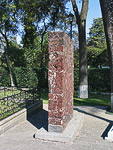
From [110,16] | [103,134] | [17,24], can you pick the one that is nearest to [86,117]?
[103,134]

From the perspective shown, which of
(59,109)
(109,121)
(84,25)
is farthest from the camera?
(84,25)

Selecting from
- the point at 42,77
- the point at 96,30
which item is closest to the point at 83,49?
the point at 42,77

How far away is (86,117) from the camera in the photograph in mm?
6973

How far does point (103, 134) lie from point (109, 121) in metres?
1.43

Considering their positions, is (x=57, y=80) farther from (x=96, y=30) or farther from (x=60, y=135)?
(x=96, y=30)

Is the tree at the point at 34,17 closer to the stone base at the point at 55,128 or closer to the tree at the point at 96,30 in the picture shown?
the stone base at the point at 55,128

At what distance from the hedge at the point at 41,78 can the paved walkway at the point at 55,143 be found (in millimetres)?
6616

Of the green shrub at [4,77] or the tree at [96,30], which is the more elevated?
the tree at [96,30]

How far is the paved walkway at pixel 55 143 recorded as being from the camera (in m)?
4.20

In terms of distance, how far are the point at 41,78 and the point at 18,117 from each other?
958 cm

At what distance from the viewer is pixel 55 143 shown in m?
4.37

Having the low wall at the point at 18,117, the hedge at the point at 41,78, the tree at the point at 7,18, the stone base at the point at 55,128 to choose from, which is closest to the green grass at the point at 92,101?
the hedge at the point at 41,78

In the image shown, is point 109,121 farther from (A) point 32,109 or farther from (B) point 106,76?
(B) point 106,76

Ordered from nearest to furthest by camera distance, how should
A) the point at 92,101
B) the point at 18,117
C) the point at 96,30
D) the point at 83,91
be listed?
the point at 18,117, the point at 92,101, the point at 83,91, the point at 96,30
